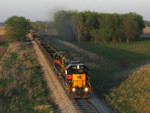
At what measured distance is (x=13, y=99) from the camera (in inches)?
707

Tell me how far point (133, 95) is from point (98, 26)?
233 ft

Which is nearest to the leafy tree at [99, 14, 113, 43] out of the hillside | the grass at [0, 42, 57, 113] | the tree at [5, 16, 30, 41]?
the tree at [5, 16, 30, 41]

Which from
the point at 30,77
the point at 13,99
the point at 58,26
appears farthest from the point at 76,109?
the point at 58,26

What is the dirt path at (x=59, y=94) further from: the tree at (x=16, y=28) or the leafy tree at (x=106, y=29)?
the leafy tree at (x=106, y=29)

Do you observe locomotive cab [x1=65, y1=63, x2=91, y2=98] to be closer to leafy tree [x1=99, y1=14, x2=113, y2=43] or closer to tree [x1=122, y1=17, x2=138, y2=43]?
leafy tree [x1=99, y1=14, x2=113, y2=43]

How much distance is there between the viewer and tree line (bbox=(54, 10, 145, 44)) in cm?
7669

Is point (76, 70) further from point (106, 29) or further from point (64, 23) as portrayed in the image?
point (64, 23)

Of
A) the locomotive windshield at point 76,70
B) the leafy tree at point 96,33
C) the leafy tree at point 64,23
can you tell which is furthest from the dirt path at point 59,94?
the leafy tree at point 64,23

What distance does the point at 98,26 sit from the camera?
284 feet

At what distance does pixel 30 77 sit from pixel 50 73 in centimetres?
348

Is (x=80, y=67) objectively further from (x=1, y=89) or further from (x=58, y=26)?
(x=58, y=26)

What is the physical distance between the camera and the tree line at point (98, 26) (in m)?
76.7

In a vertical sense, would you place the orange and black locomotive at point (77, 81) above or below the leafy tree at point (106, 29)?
below

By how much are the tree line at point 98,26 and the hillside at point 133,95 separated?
56669 mm
